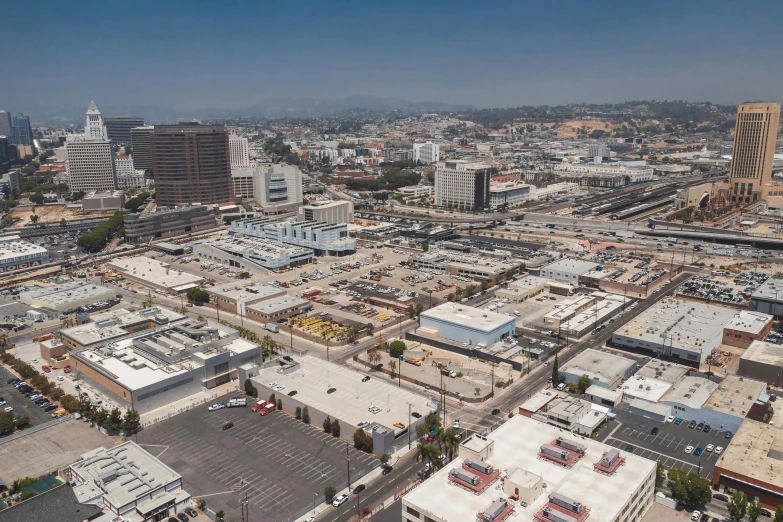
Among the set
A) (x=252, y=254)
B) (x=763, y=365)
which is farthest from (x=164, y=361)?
(x=763, y=365)

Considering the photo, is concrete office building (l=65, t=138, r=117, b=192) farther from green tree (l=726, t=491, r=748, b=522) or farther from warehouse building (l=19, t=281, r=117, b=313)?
green tree (l=726, t=491, r=748, b=522)

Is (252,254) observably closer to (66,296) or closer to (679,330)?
(66,296)

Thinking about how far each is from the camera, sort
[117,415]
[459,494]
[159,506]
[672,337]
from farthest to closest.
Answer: [672,337] → [117,415] → [159,506] → [459,494]

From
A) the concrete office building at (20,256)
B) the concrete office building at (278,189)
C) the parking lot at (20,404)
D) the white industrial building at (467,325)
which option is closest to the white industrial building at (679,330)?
the white industrial building at (467,325)

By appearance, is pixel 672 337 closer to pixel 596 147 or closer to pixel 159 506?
pixel 159 506

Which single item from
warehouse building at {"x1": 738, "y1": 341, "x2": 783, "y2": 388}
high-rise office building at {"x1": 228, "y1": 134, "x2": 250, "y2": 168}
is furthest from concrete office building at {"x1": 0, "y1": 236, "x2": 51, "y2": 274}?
warehouse building at {"x1": 738, "y1": 341, "x2": 783, "y2": 388}

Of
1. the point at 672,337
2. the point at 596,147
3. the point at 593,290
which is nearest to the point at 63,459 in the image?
the point at 672,337
